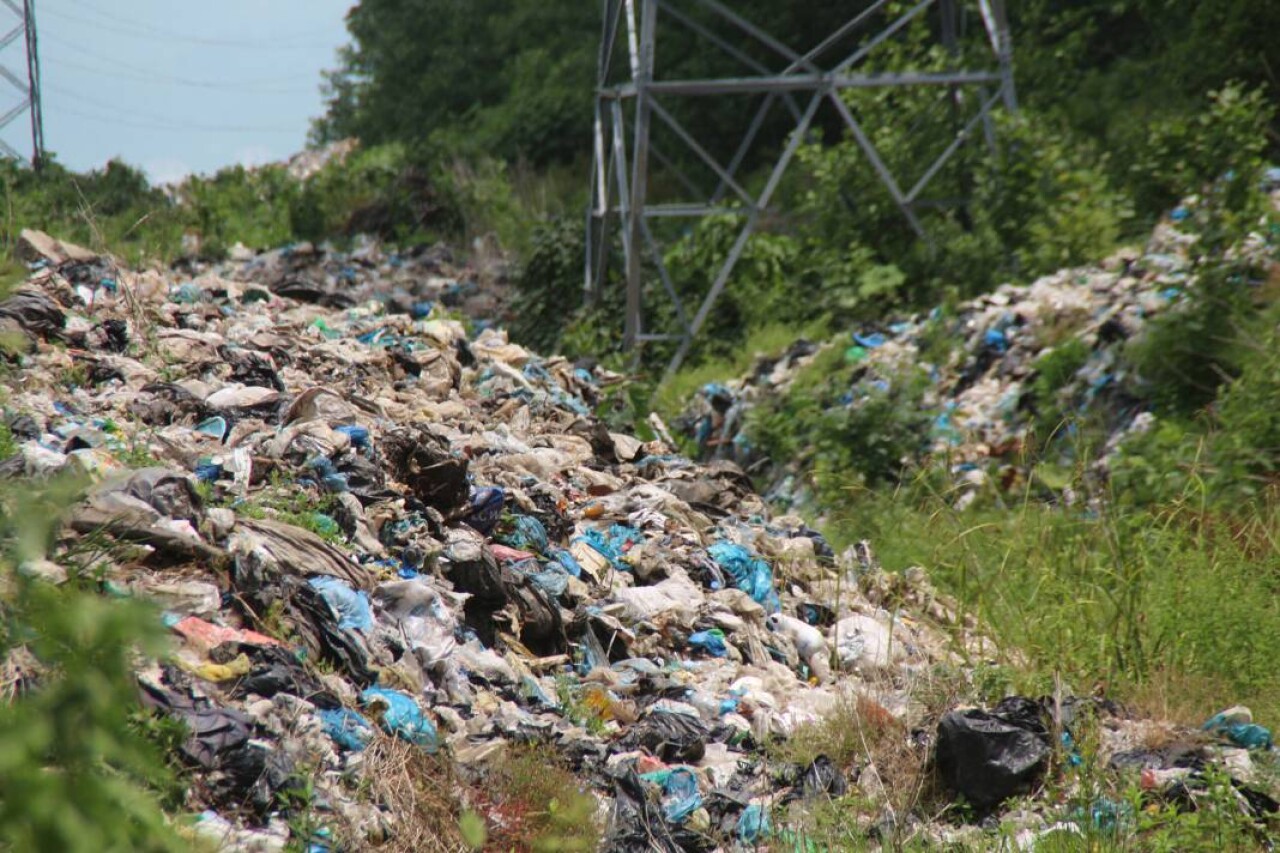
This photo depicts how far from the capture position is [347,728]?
270 cm

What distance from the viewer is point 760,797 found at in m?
2.99

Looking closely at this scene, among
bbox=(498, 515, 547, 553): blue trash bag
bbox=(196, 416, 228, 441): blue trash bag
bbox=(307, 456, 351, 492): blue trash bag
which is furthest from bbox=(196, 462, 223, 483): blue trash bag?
bbox=(498, 515, 547, 553): blue trash bag

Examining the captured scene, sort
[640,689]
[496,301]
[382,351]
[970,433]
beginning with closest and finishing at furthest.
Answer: [640,689] < [382,351] < [970,433] < [496,301]

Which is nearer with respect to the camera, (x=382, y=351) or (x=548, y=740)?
(x=548, y=740)

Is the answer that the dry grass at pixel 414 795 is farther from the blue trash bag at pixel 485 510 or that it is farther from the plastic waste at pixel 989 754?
the blue trash bag at pixel 485 510

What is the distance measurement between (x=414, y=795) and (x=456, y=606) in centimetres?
100

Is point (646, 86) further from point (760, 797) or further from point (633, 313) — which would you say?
point (760, 797)

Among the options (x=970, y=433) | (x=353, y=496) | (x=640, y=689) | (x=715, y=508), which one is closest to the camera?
(x=640, y=689)

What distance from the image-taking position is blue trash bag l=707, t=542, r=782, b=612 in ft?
14.5

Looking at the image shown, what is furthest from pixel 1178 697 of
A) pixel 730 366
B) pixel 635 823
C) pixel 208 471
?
pixel 730 366

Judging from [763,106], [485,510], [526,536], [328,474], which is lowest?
Result: [526,536]

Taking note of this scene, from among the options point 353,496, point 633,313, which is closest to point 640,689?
point 353,496

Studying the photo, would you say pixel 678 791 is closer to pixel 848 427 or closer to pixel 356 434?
pixel 356 434

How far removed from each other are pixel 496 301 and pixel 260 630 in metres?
10.3
